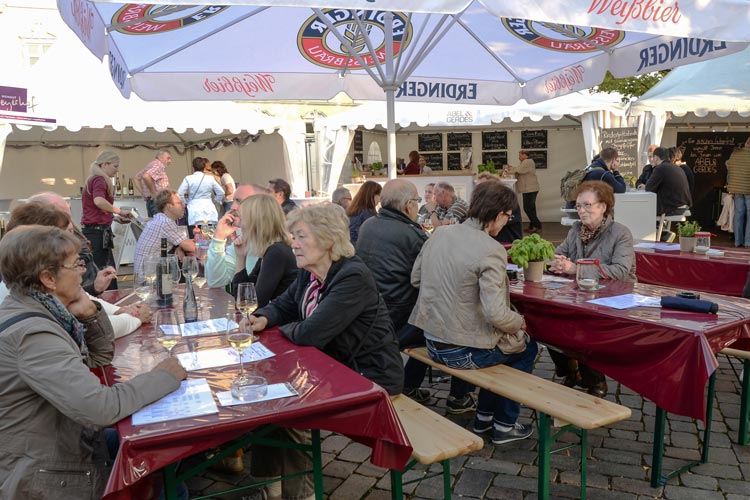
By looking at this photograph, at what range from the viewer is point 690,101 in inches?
399

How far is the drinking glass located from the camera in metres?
2.70

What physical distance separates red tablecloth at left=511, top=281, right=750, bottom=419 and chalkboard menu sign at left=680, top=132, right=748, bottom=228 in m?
11.5

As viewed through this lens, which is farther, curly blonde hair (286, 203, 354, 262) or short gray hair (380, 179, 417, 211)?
short gray hair (380, 179, 417, 211)

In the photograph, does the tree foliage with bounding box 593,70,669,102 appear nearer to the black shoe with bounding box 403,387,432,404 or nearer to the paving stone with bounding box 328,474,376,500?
the black shoe with bounding box 403,387,432,404

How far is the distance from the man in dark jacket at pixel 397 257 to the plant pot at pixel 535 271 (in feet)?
2.41

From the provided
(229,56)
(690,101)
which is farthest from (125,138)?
(690,101)

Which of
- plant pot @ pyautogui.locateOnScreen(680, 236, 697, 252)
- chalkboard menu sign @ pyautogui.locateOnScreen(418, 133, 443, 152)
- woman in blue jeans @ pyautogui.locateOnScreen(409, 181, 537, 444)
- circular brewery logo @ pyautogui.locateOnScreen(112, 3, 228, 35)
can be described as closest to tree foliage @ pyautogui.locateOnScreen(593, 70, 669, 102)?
chalkboard menu sign @ pyautogui.locateOnScreen(418, 133, 443, 152)

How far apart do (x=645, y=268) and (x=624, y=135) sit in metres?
6.74

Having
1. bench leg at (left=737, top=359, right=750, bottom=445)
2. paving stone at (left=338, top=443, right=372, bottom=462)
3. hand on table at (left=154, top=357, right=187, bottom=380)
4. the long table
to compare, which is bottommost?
paving stone at (left=338, top=443, right=372, bottom=462)

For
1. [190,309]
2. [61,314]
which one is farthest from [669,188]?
[61,314]

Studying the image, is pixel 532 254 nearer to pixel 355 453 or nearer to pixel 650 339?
pixel 650 339

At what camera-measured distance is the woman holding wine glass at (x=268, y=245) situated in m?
3.78

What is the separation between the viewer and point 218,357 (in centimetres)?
269

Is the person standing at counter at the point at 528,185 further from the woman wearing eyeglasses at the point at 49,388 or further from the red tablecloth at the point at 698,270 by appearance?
the woman wearing eyeglasses at the point at 49,388
